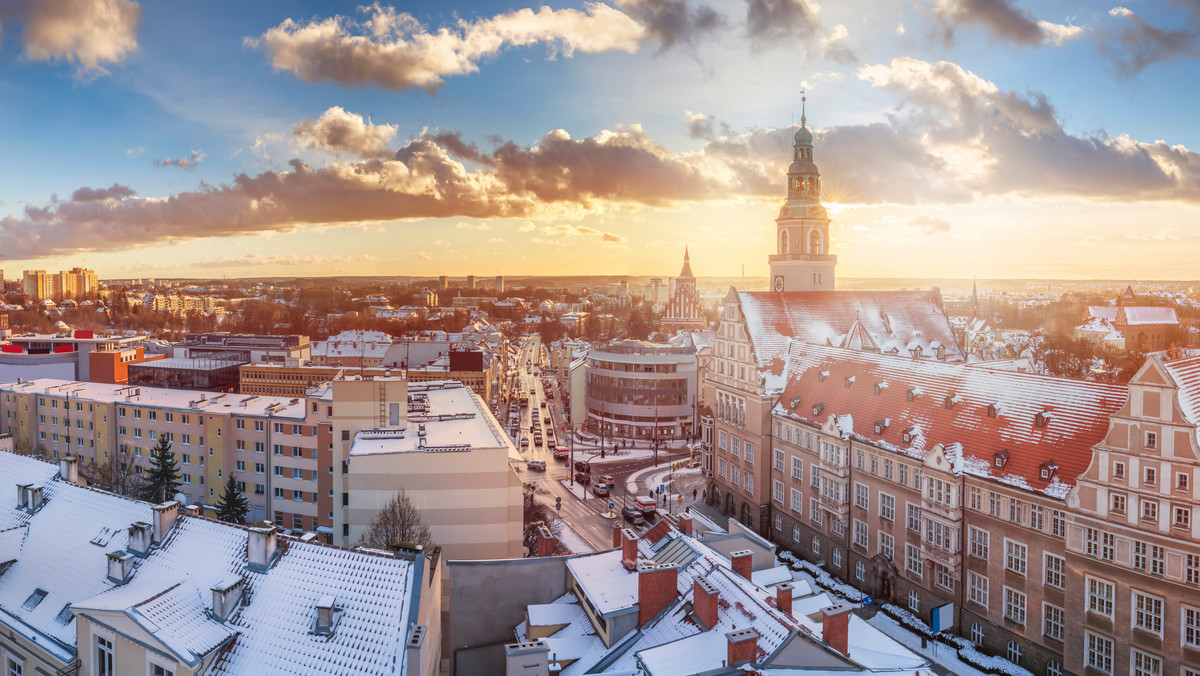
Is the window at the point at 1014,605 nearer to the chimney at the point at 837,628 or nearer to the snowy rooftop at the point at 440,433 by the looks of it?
the chimney at the point at 837,628

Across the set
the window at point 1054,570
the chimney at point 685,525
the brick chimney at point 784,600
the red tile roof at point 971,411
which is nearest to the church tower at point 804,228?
the red tile roof at point 971,411

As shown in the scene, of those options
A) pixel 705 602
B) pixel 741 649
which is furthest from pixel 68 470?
pixel 741 649

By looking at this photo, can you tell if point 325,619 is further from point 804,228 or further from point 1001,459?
point 804,228

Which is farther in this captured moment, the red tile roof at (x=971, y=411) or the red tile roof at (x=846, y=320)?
the red tile roof at (x=846, y=320)

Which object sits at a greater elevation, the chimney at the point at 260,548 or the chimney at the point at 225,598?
the chimney at the point at 260,548

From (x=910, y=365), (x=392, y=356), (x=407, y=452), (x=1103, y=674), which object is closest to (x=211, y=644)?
(x=407, y=452)
